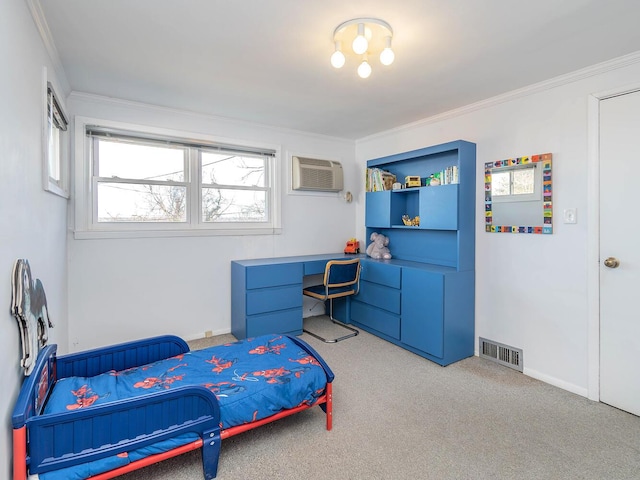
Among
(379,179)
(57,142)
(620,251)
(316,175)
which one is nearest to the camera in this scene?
(620,251)

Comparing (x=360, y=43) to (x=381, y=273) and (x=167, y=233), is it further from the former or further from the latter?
(x=167, y=233)

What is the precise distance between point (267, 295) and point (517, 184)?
2.45 metres

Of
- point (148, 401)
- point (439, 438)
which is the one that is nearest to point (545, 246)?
point (439, 438)

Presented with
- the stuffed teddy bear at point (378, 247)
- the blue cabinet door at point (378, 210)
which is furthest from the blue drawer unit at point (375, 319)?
the blue cabinet door at point (378, 210)

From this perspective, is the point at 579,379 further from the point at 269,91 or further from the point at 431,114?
the point at 269,91

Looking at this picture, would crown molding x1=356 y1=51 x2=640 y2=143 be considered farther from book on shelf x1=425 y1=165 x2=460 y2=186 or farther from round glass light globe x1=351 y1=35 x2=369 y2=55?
round glass light globe x1=351 y1=35 x2=369 y2=55

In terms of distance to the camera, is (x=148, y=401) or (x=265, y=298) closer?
(x=148, y=401)

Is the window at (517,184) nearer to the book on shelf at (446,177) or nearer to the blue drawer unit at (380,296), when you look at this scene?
the book on shelf at (446,177)

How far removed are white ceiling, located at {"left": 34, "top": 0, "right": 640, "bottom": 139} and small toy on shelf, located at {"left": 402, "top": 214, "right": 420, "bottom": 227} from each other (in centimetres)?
114

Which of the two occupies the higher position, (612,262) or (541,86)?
(541,86)

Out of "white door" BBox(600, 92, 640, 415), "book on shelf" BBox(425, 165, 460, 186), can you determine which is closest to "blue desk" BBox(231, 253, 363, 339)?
"book on shelf" BBox(425, 165, 460, 186)

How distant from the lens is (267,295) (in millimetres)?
3396

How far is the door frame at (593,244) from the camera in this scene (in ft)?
7.72

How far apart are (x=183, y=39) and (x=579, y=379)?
352cm
